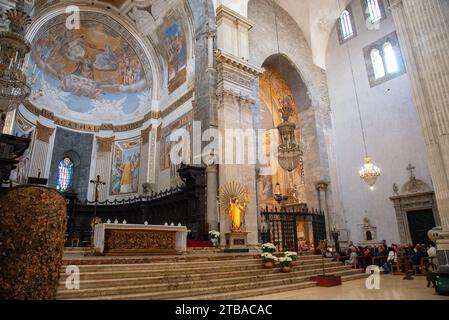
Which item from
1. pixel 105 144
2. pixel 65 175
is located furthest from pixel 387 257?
pixel 65 175

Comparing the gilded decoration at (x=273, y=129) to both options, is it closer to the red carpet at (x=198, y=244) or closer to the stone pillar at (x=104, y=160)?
the red carpet at (x=198, y=244)

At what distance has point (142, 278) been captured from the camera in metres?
5.38

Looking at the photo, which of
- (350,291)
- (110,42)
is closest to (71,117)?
(110,42)

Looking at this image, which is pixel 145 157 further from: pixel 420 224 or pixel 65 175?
pixel 420 224

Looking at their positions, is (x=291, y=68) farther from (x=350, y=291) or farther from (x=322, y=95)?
(x=350, y=291)

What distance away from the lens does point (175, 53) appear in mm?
17172

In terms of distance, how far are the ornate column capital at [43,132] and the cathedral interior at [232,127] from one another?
94 mm

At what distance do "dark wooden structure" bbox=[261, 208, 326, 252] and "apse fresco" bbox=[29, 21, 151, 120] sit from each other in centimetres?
1127

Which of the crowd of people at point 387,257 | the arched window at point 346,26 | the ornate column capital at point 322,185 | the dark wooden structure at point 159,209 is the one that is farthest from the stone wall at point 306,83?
the dark wooden structure at point 159,209

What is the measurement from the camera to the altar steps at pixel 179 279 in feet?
15.8

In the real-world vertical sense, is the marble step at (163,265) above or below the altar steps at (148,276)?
above

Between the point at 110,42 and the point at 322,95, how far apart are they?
14.9 metres

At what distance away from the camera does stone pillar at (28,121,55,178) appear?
1566 centimetres

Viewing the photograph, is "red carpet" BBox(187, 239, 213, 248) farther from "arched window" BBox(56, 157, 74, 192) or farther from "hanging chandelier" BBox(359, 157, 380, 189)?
"arched window" BBox(56, 157, 74, 192)
